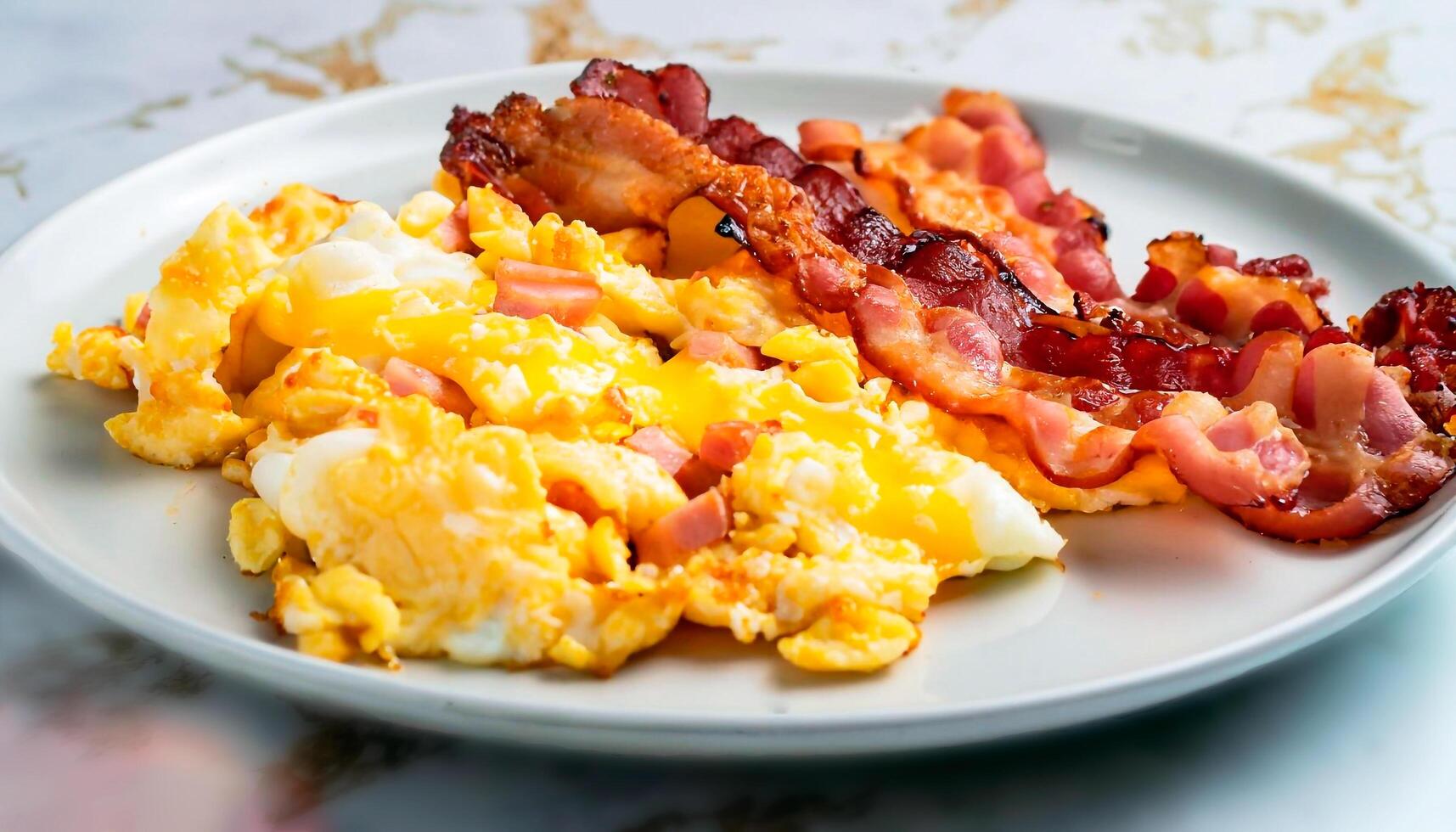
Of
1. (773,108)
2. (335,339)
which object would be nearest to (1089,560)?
(335,339)

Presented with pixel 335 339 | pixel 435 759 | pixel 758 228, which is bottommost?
pixel 435 759

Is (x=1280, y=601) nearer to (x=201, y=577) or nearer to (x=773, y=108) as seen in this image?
(x=201, y=577)

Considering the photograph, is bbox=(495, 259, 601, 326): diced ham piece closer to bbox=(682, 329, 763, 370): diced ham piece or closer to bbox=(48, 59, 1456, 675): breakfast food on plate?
bbox=(48, 59, 1456, 675): breakfast food on plate

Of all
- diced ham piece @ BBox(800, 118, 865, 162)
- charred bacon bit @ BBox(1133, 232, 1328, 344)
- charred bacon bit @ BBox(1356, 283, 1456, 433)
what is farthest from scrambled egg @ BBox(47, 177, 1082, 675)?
diced ham piece @ BBox(800, 118, 865, 162)

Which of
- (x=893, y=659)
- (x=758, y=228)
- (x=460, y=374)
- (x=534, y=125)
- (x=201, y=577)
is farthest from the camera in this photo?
(x=534, y=125)

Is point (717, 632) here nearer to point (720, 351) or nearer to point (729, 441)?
point (729, 441)

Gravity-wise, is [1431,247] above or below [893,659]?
above
